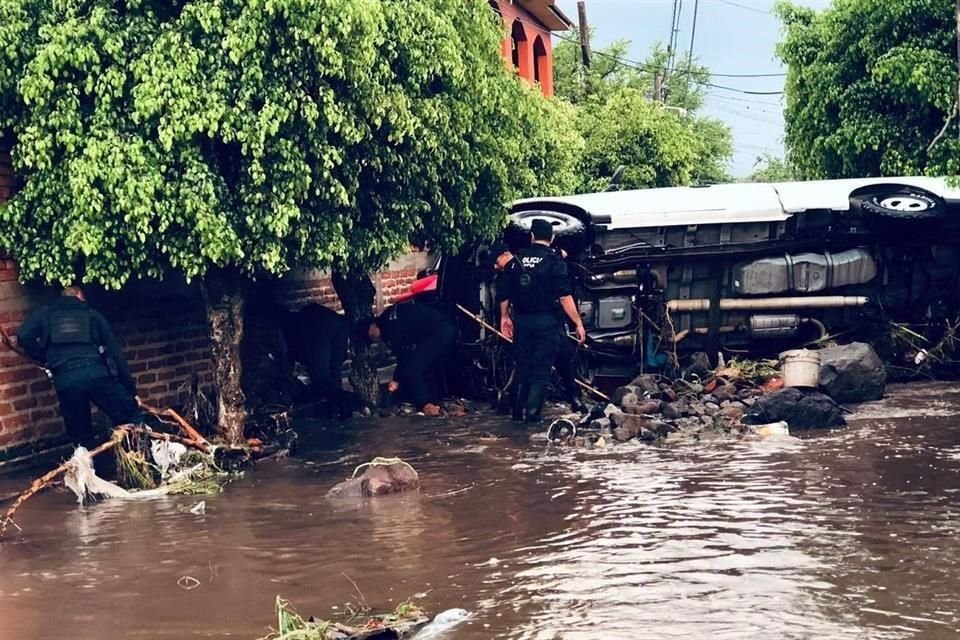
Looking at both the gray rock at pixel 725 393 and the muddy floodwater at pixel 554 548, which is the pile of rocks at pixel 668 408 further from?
the muddy floodwater at pixel 554 548

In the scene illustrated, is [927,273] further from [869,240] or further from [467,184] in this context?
[467,184]

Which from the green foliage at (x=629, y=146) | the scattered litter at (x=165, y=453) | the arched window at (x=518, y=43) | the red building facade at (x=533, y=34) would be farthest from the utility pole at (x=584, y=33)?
the scattered litter at (x=165, y=453)

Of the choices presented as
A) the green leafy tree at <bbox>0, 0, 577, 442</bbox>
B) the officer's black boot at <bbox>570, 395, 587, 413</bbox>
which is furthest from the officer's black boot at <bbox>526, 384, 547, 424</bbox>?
the green leafy tree at <bbox>0, 0, 577, 442</bbox>

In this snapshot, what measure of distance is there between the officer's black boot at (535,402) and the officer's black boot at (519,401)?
0.08 m

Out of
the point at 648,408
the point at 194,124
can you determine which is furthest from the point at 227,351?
the point at 648,408

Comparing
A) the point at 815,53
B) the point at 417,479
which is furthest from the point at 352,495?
the point at 815,53

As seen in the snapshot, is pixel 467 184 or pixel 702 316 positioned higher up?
pixel 467 184

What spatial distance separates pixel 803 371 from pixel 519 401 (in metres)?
2.75

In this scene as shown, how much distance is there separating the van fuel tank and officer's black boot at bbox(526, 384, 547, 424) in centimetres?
265

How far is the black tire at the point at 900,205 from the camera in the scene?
44.6ft

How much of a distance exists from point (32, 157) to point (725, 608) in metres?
6.33

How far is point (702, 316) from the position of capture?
1387 centimetres

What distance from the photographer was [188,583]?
7141 mm

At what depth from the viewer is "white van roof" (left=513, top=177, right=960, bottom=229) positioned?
540 inches
